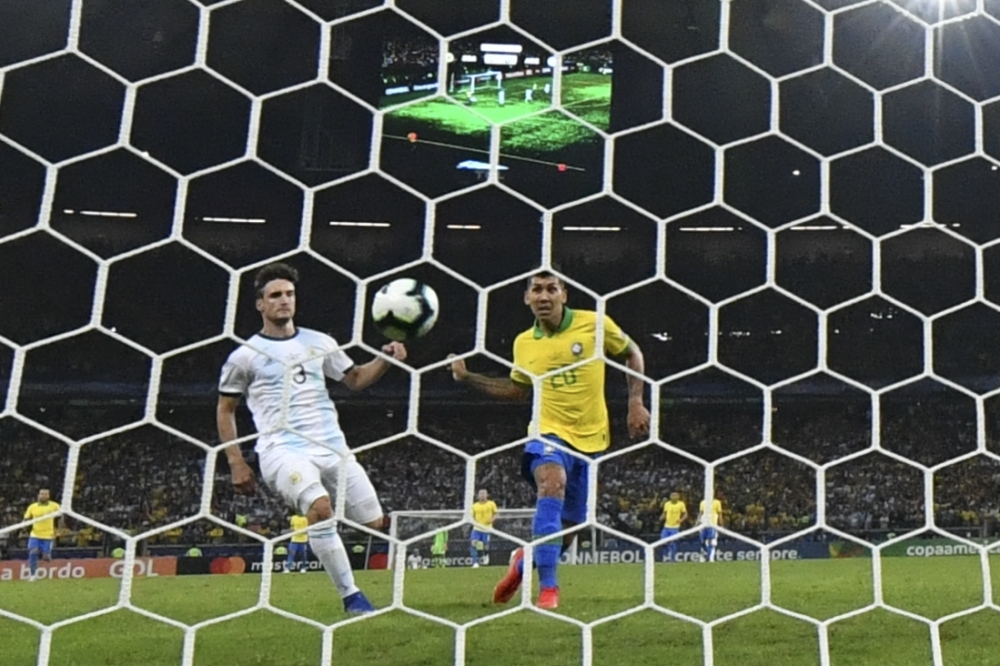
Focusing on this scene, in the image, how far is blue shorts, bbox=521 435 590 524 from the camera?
1.68m

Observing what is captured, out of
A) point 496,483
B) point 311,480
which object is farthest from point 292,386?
point 496,483

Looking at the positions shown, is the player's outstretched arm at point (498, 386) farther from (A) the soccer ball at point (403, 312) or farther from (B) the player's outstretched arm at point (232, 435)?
(B) the player's outstretched arm at point (232, 435)

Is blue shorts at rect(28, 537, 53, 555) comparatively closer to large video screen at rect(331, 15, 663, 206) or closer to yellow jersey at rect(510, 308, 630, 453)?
large video screen at rect(331, 15, 663, 206)

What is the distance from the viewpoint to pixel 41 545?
18.3 feet

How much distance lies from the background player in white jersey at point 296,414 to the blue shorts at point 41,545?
3.80 m

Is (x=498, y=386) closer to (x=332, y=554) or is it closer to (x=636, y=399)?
(x=636, y=399)

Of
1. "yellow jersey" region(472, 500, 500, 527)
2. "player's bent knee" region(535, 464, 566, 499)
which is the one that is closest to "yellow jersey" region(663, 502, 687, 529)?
"yellow jersey" region(472, 500, 500, 527)

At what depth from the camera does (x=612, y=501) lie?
755 cm

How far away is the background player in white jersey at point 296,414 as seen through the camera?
1.61m

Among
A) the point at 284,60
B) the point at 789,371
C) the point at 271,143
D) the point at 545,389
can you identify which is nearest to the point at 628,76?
the point at 284,60

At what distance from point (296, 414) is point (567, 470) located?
1.62 feet

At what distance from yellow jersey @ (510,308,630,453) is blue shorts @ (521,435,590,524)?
3cm

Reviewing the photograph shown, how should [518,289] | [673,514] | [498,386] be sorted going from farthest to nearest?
1. [518,289]
2. [673,514]
3. [498,386]

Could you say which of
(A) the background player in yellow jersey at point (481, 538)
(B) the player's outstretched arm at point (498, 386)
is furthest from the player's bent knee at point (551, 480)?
(A) the background player in yellow jersey at point (481, 538)
